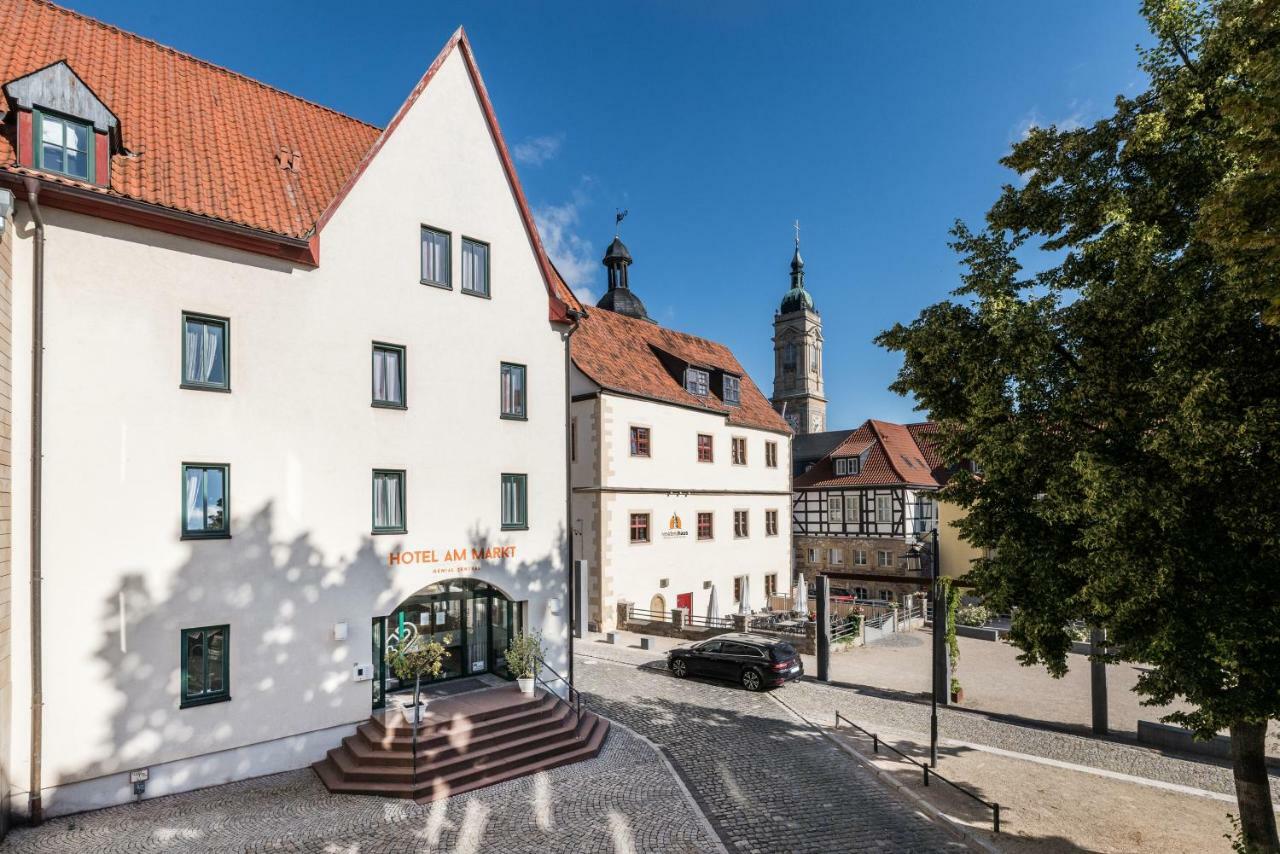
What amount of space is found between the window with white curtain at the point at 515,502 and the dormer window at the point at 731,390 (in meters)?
19.7

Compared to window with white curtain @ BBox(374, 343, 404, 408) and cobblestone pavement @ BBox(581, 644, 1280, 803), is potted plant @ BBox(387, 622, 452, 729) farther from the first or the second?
cobblestone pavement @ BBox(581, 644, 1280, 803)

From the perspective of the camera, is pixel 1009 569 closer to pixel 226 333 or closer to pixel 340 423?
pixel 340 423

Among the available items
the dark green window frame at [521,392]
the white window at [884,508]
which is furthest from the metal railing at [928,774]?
the white window at [884,508]

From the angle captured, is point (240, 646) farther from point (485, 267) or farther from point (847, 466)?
point (847, 466)

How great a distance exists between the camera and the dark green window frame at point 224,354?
486 inches

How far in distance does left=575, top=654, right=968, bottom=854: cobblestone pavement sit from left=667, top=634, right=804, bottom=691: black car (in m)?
0.51

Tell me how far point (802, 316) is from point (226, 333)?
8380cm

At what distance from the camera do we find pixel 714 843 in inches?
421

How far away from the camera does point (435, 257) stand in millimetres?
15844

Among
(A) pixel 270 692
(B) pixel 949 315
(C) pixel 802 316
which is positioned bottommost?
(A) pixel 270 692

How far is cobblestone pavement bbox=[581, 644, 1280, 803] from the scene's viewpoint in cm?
1395

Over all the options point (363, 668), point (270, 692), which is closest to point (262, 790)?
point (270, 692)

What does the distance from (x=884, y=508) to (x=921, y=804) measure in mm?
31863

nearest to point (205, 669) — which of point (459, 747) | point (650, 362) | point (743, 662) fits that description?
point (459, 747)
